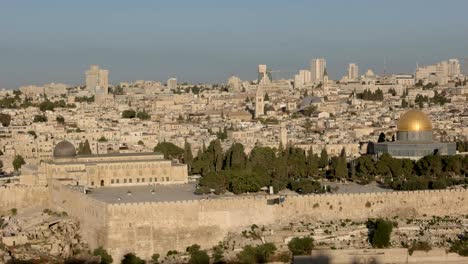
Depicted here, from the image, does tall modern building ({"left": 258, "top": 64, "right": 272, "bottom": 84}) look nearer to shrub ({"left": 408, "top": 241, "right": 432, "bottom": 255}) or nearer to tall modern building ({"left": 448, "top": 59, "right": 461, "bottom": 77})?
tall modern building ({"left": 448, "top": 59, "right": 461, "bottom": 77})

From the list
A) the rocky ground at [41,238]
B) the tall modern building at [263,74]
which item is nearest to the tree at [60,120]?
Answer: the rocky ground at [41,238]

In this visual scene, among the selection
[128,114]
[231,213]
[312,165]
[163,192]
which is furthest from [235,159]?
[128,114]

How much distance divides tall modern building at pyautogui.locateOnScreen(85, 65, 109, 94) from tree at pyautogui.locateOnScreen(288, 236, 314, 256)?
3937 inches

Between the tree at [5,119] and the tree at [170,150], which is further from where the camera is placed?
the tree at [5,119]

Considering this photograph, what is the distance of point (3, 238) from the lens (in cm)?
3497

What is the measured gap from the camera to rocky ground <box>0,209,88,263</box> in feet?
111

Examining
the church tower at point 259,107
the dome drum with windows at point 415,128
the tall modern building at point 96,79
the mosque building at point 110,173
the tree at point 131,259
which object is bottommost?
the tree at point 131,259

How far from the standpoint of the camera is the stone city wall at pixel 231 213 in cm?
3297

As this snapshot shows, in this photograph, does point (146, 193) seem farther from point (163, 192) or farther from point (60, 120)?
point (60, 120)

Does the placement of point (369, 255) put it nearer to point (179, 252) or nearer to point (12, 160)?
point (179, 252)

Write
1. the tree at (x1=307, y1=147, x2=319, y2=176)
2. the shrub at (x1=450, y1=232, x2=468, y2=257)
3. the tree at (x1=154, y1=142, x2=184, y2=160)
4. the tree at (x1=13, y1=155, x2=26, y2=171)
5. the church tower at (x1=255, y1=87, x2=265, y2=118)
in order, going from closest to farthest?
the shrub at (x1=450, y1=232, x2=468, y2=257) → the tree at (x1=307, y1=147, x2=319, y2=176) → the tree at (x1=13, y1=155, x2=26, y2=171) → the tree at (x1=154, y1=142, x2=184, y2=160) → the church tower at (x1=255, y1=87, x2=265, y2=118)

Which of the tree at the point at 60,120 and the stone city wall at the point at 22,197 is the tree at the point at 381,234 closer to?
the stone city wall at the point at 22,197

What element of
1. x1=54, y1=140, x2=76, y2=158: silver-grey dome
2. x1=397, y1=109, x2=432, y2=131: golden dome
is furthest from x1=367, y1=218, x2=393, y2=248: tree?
x1=397, y1=109, x2=432, y2=131: golden dome

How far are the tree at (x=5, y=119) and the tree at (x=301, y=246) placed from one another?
45896 mm
